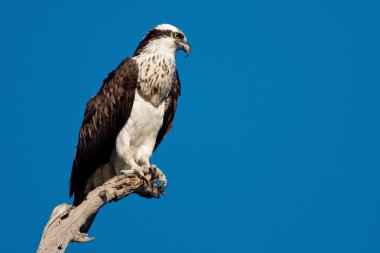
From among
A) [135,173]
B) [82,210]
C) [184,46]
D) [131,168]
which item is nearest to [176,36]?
[184,46]

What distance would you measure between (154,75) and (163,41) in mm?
540

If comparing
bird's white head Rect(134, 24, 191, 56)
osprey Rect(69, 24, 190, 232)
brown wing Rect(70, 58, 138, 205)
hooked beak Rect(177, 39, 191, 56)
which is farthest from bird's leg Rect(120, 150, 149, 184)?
hooked beak Rect(177, 39, 191, 56)

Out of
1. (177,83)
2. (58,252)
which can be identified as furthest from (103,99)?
(58,252)

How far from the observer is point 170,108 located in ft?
32.3

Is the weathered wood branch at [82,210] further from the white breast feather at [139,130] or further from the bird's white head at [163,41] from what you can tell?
the bird's white head at [163,41]

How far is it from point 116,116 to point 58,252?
221 centimetres

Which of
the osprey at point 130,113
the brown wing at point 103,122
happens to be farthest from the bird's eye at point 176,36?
the brown wing at point 103,122

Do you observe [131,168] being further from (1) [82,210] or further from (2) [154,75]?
(2) [154,75]

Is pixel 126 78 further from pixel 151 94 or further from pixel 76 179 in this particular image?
pixel 76 179

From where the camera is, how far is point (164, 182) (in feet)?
30.0

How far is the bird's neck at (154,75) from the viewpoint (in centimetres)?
936

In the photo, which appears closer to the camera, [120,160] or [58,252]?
[58,252]

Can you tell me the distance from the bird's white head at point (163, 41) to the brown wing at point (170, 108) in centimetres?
44

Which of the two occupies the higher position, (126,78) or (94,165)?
(126,78)
